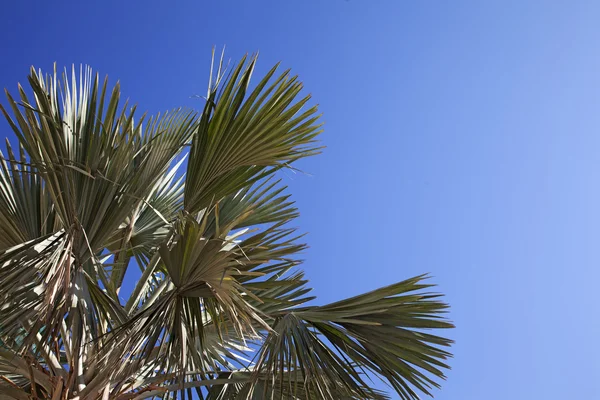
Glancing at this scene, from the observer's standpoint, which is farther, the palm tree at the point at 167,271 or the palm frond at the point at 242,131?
the palm frond at the point at 242,131

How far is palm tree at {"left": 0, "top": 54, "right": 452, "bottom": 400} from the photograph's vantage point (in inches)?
100

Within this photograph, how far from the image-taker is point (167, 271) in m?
2.77

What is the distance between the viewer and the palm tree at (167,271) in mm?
2547

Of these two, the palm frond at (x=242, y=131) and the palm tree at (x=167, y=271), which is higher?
the palm frond at (x=242, y=131)

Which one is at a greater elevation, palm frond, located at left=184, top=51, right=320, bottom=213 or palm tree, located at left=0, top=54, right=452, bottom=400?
palm frond, located at left=184, top=51, right=320, bottom=213

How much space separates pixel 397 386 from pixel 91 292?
60.5 inches

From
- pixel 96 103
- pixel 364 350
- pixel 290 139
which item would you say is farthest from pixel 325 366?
pixel 96 103

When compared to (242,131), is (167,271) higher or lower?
lower

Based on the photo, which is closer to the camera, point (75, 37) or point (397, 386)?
point (397, 386)

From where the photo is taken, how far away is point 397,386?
9.35 ft

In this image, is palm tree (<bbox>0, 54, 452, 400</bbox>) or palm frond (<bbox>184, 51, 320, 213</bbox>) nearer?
palm tree (<bbox>0, 54, 452, 400</bbox>)

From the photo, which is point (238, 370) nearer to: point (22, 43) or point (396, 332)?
point (396, 332)

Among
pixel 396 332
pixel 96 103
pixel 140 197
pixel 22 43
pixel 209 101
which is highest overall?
pixel 22 43

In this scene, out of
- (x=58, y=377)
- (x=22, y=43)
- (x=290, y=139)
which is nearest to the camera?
(x=58, y=377)
